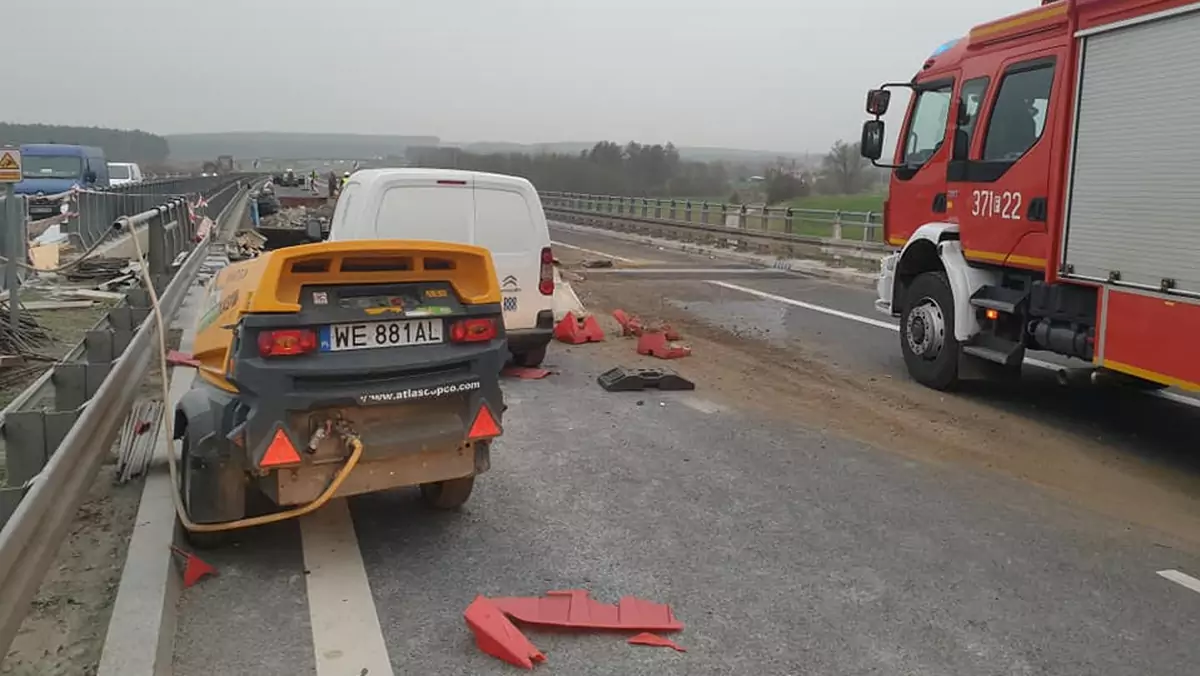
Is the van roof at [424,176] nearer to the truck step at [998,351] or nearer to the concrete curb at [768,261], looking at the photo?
the truck step at [998,351]

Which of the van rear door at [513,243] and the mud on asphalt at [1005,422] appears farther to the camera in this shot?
the van rear door at [513,243]

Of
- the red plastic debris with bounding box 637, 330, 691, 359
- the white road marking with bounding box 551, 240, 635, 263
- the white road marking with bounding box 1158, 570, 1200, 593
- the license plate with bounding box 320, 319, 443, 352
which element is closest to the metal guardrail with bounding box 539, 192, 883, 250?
the white road marking with bounding box 551, 240, 635, 263

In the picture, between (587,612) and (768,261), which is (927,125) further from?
(768,261)

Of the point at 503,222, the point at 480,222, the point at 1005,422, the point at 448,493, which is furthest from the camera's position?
the point at 503,222

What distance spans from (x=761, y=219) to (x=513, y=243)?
20.6 metres

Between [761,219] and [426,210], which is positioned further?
[761,219]

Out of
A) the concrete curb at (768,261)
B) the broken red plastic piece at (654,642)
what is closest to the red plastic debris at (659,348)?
the broken red plastic piece at (654,642)

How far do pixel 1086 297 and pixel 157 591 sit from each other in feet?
21.6

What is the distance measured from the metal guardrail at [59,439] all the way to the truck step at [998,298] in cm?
674

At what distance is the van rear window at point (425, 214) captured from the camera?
857 cm

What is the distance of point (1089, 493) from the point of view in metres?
6.23

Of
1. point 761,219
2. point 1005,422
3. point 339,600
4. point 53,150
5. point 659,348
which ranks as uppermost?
point 53,150

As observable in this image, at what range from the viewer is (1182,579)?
484 cm

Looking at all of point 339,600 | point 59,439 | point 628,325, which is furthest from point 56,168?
point 339,600
